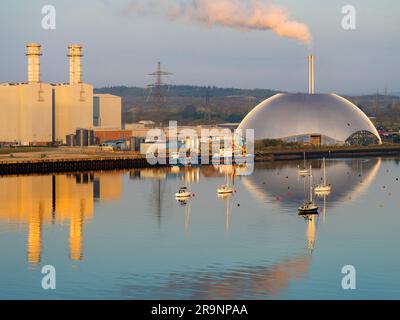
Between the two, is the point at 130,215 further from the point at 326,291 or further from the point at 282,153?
the point at 282,153

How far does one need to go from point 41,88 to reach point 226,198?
44.3 meters

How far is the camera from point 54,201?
185 ft

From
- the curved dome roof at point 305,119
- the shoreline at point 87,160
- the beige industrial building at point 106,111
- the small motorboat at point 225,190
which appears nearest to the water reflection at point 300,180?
the small motorboat at point 225,190

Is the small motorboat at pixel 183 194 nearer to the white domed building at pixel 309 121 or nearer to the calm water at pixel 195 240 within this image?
the calm water at pixel 195 240

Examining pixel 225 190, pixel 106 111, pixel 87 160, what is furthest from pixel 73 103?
pixel 225 190

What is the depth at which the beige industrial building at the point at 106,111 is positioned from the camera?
110 meters

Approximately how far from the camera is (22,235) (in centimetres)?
4334

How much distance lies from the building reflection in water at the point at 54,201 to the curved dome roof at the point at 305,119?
36321mm

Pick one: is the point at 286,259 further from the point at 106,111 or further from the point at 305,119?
the point at 106,111

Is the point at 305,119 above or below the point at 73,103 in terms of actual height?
below

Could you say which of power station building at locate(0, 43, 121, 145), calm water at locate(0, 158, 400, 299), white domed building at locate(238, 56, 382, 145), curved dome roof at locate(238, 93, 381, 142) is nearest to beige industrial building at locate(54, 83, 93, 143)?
power station building at locate(0, 43, 121, 145)

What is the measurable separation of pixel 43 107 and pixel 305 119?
2831 centimetres

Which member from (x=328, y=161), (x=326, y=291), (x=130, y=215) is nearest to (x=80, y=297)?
(x=326, y=291)

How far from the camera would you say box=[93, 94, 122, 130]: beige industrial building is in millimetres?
110250
